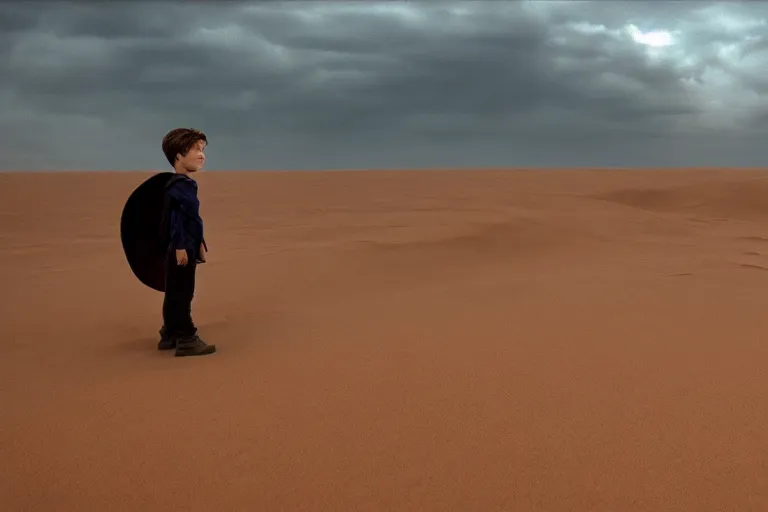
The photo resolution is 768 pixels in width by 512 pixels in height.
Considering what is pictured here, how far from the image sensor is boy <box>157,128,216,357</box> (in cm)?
286

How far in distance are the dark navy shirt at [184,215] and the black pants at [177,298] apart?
105mm

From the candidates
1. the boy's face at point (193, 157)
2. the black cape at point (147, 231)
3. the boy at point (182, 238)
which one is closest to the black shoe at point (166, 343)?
→ the boy at point (182, 238)

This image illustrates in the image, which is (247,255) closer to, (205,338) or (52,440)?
(205,338)

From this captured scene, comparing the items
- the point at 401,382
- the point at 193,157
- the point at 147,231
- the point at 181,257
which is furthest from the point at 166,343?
the point at 401,382

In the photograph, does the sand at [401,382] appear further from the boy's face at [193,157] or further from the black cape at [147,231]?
the boy's face at [193,157]

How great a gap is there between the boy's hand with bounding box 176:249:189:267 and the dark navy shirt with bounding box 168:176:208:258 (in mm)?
19

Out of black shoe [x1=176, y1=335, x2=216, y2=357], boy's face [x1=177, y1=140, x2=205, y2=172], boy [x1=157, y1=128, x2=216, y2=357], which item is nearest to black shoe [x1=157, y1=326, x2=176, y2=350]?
boy [x1=157, y1=128, x2=216, y2=357]

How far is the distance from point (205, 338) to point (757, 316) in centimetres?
278

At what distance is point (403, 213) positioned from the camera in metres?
8.48

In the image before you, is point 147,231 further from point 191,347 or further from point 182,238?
point 191,347

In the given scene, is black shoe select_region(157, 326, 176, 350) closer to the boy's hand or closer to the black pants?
the black pants

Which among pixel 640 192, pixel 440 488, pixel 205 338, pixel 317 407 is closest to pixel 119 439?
pixel 317 407

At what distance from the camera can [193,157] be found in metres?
2.91

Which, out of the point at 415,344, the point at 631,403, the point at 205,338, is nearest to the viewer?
the point at 631,403
